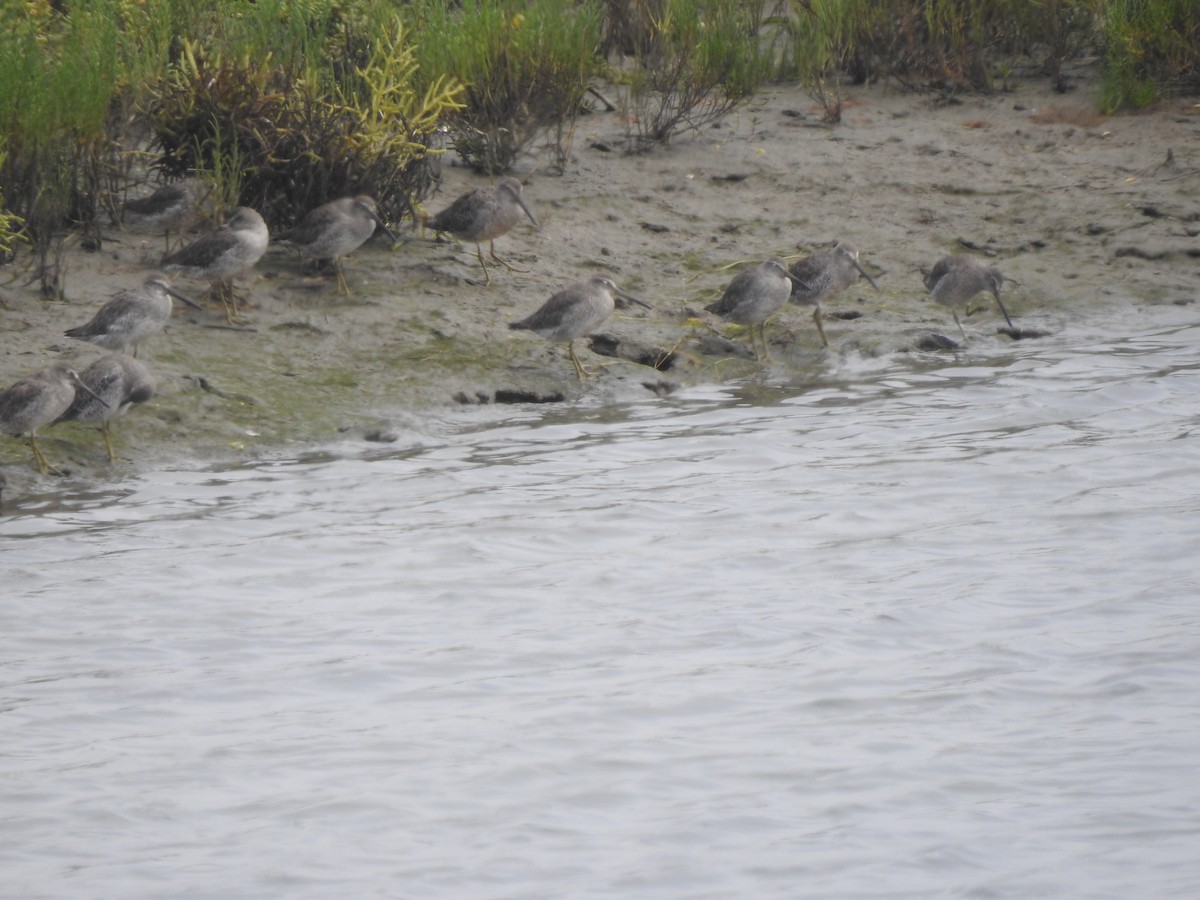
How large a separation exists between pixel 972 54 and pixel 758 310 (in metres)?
5.64

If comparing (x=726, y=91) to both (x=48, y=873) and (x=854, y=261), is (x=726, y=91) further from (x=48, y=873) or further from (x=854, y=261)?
(x=48, y=873)

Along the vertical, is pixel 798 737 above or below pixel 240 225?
below

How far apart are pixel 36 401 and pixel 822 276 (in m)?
5.37

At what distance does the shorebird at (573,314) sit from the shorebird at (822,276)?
4.67ft

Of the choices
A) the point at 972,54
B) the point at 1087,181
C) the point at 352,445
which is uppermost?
the point at 972,54

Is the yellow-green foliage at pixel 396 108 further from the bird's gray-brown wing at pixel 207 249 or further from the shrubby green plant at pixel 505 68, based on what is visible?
the bird's gray-brown wing at pixel 207 249

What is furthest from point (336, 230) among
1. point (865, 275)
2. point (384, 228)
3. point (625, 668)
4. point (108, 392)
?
point (625, 668)

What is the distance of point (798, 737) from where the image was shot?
17.4 feet

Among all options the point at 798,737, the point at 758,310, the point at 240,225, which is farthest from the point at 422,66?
the point at 798,737

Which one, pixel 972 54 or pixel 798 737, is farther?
pixel 972 54

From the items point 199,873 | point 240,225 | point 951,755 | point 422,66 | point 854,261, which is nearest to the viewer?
point 199,873

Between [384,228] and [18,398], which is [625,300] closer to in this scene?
[384,228]

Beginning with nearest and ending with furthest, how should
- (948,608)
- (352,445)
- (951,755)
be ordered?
1. (951,755)
2. (948,608)
3. (352,445)

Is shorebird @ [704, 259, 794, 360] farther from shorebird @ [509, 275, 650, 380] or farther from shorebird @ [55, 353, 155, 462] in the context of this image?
shorebird @ [55, 353, 155, 462]
